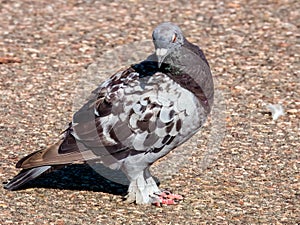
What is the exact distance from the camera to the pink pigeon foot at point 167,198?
6.45 metres

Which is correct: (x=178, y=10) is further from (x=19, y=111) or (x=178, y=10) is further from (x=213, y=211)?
(x=213, y=211)

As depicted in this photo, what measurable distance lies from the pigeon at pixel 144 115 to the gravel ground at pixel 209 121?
1.25 feet

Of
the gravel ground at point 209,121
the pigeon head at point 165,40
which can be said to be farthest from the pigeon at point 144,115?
the gravel ground at point 209,121

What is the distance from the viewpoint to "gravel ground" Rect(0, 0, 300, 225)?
6387mm

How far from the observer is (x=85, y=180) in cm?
693

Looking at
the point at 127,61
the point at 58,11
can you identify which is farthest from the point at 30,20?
the point at 127,61

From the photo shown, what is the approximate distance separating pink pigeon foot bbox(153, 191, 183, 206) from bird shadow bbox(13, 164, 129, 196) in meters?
0.38

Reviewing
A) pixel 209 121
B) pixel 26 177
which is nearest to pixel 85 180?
pixel 26 177

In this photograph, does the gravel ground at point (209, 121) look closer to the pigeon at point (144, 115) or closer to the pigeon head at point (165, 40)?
the pigeon at point (144, 115)

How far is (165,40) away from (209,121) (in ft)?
7.55

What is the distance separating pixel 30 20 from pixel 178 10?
207 cm

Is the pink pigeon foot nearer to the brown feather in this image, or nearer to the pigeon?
the pigeon

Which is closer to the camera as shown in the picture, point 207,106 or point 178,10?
point 207,106

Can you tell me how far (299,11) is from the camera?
A: 10.9 metres
